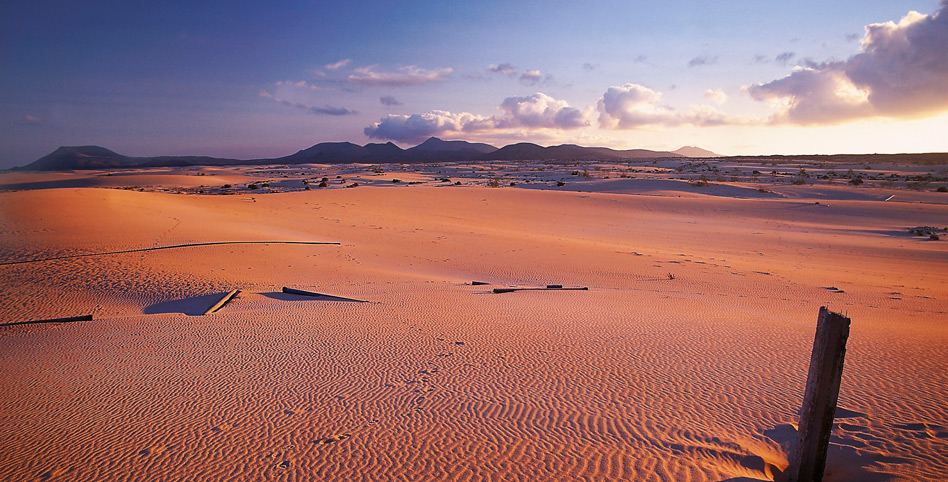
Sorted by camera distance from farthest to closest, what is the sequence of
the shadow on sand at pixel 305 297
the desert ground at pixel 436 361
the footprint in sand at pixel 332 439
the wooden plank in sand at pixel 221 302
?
the shadow on sand at pixel 305 297, the wooden plank in sand at pixel 221 302, the footprint in sand at pixel 332 439, the desert ground at pixel 436 361

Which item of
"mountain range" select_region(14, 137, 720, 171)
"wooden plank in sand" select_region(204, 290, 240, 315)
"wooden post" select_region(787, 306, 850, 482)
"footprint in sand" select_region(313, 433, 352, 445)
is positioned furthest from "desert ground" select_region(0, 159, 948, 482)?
"mountain range" select_region(14, 137, 720, 171)

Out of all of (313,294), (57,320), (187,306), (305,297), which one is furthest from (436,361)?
(57,320)

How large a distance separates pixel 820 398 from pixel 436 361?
3.34 meters

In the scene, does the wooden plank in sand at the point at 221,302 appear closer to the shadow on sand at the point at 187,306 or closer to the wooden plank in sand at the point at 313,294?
the shadow on sand at the point at 187,306

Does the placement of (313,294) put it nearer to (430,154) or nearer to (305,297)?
(305,297)

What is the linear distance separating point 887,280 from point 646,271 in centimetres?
521

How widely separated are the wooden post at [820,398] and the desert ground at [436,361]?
27cm

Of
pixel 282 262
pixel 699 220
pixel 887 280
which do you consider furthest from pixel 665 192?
pixel 282 262

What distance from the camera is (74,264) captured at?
364 inches

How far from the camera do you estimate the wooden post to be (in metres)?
3.01

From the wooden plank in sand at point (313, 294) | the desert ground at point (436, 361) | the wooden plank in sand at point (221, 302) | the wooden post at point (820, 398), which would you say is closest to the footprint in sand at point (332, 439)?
the desert ground at point (436, 361)

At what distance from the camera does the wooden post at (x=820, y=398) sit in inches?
118

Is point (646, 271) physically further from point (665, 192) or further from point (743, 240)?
point (665, 192)

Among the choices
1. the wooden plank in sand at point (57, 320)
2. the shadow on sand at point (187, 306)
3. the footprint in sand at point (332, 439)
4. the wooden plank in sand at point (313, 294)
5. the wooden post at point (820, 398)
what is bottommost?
the shadow on sand at point (187, 306)
